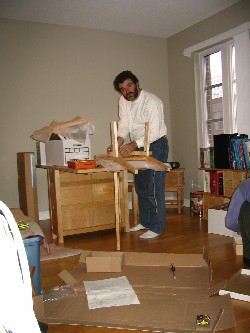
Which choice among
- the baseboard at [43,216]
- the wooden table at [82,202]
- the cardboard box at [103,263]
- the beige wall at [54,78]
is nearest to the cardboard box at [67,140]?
the wooden table at [82,202]

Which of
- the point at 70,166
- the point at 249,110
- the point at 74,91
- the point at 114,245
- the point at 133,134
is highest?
the point at 74,91

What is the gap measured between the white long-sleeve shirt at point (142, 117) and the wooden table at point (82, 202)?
40 cm

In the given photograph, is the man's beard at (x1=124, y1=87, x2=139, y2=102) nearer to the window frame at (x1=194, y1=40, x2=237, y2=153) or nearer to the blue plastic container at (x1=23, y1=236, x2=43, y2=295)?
the window frame at (x1=194, y1=40, x2=237, y2=153)

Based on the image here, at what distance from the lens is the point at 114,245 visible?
9.95 feet

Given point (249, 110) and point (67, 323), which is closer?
point (67, 323)

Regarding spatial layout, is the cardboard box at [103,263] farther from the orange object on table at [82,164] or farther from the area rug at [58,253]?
the orange object on table at [82,164]

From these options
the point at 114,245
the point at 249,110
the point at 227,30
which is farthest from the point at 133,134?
the point at 227,30

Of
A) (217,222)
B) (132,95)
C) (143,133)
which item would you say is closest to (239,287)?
(217,222)

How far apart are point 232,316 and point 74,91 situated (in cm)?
358

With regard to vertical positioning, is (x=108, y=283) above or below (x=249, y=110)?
below

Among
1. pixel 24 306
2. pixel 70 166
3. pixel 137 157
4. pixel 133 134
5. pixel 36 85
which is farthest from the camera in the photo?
pixel 36 85

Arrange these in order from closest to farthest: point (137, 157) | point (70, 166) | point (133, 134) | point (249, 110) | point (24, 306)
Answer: point (24, 306), point (137, 157), point (70, 166), point (133, 134), point (249, 110)

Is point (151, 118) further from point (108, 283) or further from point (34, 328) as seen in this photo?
point (34, 328)

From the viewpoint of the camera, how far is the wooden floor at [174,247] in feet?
5.34
